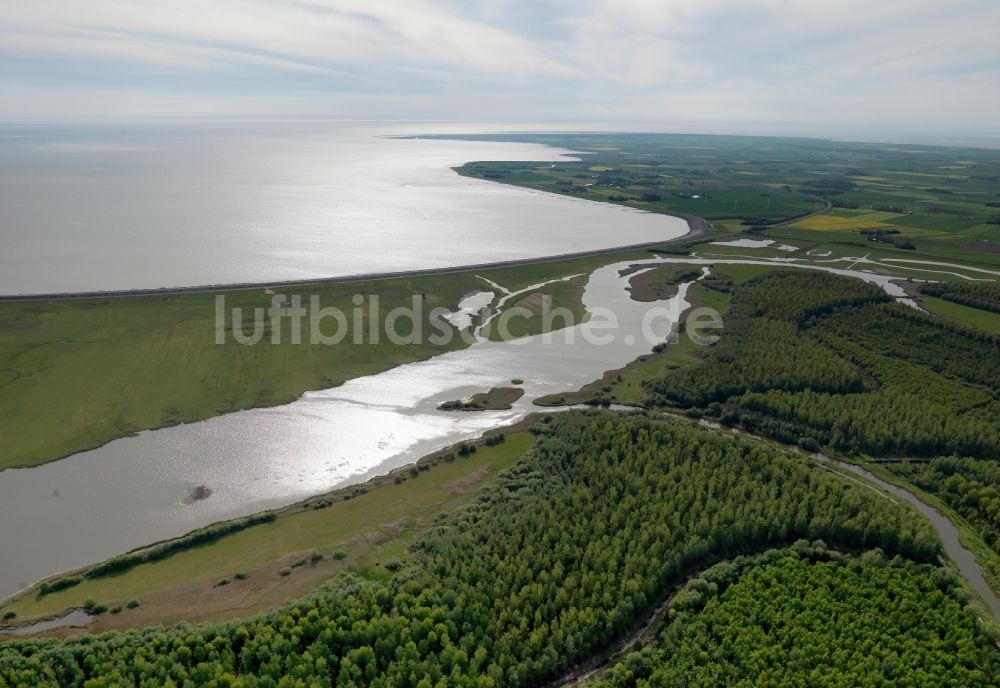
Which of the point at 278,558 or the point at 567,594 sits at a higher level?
the point at 567,594

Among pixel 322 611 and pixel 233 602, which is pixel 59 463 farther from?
pixel 322 611

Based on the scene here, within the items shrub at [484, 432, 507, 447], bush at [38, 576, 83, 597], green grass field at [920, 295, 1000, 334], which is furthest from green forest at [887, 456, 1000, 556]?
bush at [38, 576, 83, 597]

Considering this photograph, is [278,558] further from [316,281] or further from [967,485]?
[316,281]

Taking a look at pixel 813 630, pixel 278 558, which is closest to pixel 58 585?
pixel 278 558

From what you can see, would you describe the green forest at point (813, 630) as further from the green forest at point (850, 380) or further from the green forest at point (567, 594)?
the green forest at point (850, 380)

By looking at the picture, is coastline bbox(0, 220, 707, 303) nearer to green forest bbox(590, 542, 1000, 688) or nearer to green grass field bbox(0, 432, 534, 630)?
green grass field bbox(0, 432, 534, 630)

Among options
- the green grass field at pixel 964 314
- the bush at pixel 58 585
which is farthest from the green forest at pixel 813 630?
the green grass field at pixel 964 314
